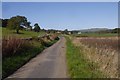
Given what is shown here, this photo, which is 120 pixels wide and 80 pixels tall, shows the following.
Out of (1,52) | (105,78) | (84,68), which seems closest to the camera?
(105,78)

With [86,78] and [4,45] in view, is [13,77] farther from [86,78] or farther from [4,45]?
[4,45]

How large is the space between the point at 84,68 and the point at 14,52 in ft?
29.5

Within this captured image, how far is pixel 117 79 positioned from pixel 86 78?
4.44 ft

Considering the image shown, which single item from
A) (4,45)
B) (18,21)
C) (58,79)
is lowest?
(58,79)

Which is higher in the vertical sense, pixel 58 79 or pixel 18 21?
pixel 18 21

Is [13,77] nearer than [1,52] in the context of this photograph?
Yes

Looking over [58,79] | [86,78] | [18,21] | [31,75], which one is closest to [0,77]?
[31,75]

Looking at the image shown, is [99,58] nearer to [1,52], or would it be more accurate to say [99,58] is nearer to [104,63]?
[104,63]

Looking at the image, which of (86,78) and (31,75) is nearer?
(86,78)

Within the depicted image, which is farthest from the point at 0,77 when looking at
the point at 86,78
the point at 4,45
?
the point at 4,45

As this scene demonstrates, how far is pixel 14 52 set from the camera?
78.2 ft

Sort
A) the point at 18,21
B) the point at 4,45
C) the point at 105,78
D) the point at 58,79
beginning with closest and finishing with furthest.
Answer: the point at 105,78, the point at 58,79, the point at 4,45, the point at 18,21

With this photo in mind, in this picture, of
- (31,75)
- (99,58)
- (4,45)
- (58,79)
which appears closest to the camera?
(58,79)

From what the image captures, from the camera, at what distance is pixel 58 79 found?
13922 mm
